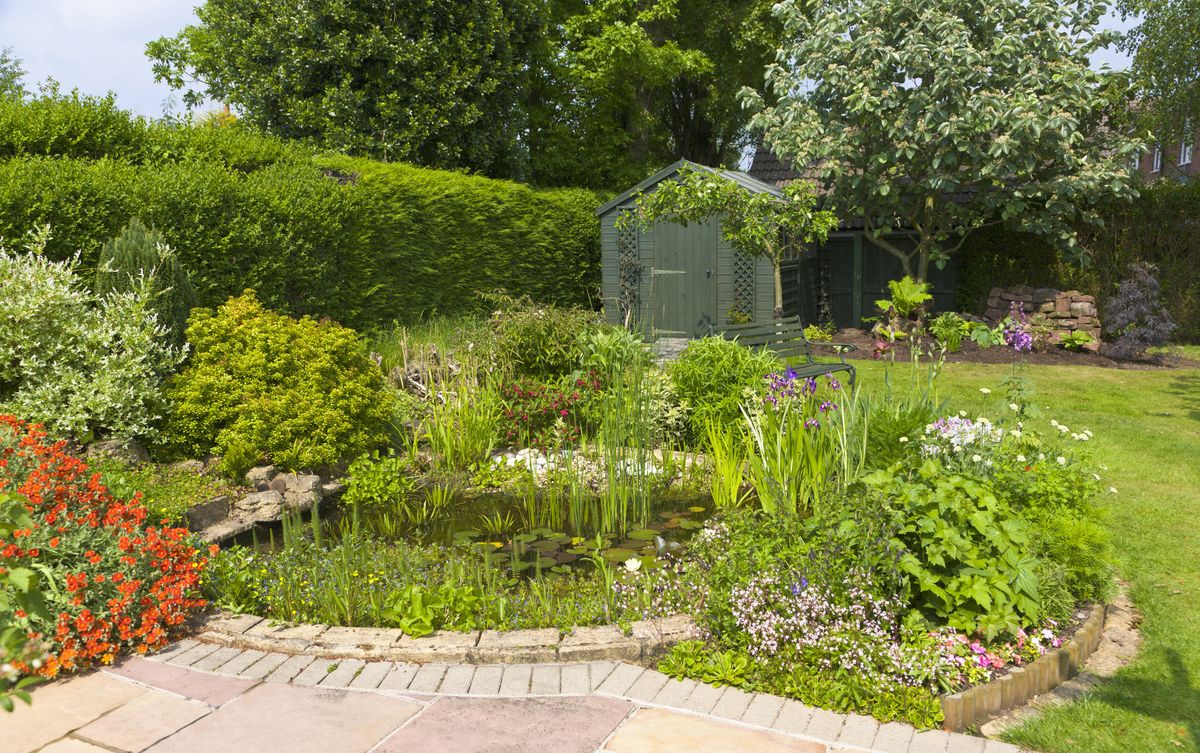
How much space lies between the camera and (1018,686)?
145 inches

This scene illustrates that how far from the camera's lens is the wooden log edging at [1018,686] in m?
3.49

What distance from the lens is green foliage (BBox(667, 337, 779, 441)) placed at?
712 cm

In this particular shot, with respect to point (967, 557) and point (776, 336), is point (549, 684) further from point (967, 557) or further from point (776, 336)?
point (776, 336)

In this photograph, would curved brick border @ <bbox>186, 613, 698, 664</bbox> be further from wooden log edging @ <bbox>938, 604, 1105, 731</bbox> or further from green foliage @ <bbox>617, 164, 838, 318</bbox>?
green foliage @ <bbox>617, 164, 838, 318</bbox>

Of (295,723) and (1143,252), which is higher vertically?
(1143,252)

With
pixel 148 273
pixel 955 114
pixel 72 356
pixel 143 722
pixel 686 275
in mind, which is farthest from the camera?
pixel 686 275

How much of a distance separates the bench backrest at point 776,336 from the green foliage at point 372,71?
8210mm

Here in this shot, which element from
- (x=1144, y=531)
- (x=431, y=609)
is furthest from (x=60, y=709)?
(x=1144, y=531)

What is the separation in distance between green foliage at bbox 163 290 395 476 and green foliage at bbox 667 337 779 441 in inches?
95.7

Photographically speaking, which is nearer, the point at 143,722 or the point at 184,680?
the point at 143,722

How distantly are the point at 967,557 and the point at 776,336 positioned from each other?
5285 millimetres

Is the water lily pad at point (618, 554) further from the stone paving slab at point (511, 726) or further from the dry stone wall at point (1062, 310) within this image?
the dry stone wall at point (1062, 310)

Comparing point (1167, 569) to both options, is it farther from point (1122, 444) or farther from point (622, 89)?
point (622, 89)

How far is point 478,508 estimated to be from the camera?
6.38 meters
